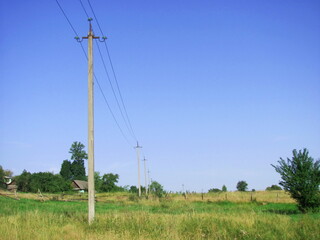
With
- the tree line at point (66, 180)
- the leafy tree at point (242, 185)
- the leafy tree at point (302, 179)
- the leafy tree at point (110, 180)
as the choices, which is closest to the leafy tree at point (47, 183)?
the tree line at point (66, 180)

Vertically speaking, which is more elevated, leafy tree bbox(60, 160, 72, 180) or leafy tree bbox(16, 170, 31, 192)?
leafy tree bbox(60, 160, 72, 180)

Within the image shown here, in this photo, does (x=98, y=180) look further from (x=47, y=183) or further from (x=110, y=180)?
(x=47, y=183)

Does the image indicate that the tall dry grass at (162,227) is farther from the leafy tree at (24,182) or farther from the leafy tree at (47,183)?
the leafy tree at (24,182)

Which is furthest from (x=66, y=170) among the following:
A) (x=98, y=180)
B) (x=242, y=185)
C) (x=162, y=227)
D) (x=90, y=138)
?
(x=162, y=227)

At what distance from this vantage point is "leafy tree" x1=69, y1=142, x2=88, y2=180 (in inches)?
4599

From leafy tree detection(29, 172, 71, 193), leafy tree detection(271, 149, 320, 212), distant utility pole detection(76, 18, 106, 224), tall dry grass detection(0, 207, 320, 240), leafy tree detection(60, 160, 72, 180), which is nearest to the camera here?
tall dry grass detection(0, 207, 320, 240)

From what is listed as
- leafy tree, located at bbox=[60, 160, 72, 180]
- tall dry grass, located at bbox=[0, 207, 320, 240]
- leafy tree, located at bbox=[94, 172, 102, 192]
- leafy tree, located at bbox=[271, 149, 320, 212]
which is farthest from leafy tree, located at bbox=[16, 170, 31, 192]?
tall dry grass, located at bbox=[0, 207, 320, 240]

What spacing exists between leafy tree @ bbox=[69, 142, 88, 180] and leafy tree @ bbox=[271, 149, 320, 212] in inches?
3975

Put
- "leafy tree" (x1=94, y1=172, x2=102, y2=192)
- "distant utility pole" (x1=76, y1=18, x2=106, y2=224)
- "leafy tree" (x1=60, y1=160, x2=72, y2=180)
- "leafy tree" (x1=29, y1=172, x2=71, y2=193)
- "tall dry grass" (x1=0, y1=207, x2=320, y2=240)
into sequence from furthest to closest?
"leafy tree" (x1=60, y1=160, x2=72, y2=180) → "leafy tree" (x1=94, y1=172, x2=102, y2=192) → "leafy tree" (x1=29, y1=172, x2=71, y2=193) → "distant utility pole" (x1=76, y1=18, x2=106, y2=224) → "tall dry grass" (x1=0, y1=207, x2=320, y2=240)

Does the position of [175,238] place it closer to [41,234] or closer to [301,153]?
[41,234]

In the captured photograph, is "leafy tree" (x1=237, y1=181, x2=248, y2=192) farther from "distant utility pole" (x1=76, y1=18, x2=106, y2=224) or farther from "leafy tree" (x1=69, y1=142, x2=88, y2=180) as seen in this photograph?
"distant utility pole" (x1=76, y1=18, x2=106, y2=224)

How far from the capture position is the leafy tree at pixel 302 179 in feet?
77.9

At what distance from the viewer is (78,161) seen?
11981 centimetres

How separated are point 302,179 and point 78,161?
105 m
